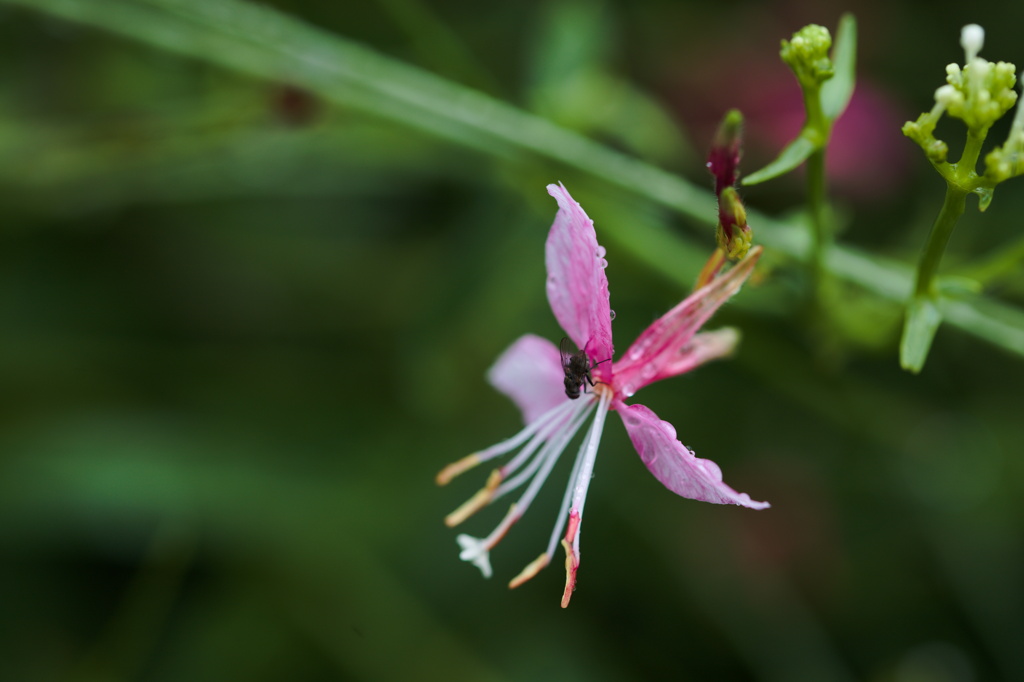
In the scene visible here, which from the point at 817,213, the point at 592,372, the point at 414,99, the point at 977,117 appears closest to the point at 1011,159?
the point at 977,117

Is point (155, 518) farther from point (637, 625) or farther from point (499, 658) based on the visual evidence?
point (637, 625)

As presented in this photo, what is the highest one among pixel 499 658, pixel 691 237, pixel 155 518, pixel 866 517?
pixel 691 237

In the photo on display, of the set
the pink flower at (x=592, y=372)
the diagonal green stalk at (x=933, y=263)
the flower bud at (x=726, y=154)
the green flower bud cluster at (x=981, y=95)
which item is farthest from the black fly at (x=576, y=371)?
the green flower bud cluster at (x=981, y=95)

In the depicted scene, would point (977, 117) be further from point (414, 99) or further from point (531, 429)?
point (414, 99)

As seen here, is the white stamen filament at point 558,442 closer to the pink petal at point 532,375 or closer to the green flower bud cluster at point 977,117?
the pink petal at point 532,375

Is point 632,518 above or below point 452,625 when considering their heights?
above

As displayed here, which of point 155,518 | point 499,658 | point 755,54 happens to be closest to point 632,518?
point 499,658

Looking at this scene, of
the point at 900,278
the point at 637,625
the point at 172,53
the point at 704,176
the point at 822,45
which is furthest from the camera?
the point at 704,176
